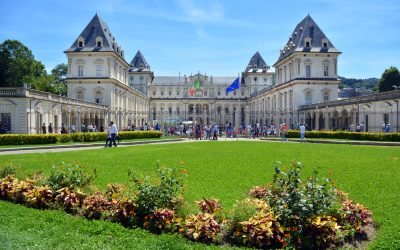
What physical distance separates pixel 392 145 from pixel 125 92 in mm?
50798

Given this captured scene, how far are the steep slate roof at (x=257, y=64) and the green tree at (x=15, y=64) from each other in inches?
2353

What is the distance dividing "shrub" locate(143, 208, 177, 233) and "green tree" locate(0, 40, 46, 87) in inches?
2560

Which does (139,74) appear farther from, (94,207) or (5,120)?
(94,207)

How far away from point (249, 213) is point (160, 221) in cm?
170

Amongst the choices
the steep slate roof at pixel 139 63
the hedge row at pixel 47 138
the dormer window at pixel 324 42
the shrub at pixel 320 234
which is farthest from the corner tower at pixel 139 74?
the shrub at pixel 320 234

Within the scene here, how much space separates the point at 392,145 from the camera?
29297 mm

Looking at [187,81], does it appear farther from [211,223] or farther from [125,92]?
[211,223]

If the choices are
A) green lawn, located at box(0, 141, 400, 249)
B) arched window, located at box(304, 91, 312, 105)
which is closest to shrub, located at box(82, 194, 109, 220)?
green lawn, located at box(0, 141, 400, 249)

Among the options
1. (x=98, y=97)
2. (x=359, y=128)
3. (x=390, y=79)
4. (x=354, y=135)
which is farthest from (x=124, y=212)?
(x=390, y=79)

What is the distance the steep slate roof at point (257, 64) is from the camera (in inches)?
4366

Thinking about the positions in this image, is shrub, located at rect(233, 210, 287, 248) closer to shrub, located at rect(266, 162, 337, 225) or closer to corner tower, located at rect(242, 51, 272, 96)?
shrub, located at rect(266, 162, 337, 225)

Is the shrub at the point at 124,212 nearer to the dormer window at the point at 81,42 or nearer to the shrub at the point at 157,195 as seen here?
the shrub at the point at 157,195

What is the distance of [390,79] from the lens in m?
81.0

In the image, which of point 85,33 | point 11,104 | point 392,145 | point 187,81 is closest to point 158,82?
point 187,81
